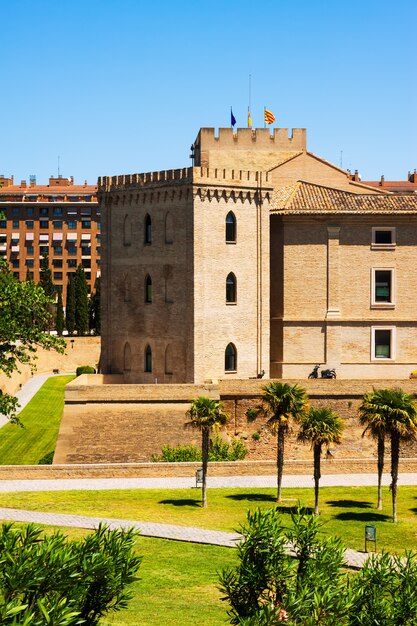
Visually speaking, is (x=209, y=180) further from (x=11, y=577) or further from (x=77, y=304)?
(x=77, y=304)

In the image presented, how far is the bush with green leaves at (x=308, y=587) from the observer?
845 inches

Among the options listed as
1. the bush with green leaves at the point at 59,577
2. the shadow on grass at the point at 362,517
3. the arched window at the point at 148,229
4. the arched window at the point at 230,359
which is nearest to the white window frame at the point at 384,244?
the arched window at the point at 230,359

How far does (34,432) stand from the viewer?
2470 inches

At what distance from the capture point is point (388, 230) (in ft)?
187

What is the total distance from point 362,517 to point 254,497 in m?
4.59

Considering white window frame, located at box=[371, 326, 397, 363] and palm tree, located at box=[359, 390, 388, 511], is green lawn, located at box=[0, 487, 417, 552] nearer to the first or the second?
palm tree, located at box=[359, 390, 388, 511]

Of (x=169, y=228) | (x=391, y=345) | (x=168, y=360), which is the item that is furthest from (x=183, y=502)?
(x=391, y=345)

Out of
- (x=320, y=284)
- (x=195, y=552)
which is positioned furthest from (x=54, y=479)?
(x=320, y=284)

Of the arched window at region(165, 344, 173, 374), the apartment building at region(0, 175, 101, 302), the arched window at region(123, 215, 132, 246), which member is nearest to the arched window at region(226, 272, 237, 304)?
the arched window at region(165, 344, 173, 374)

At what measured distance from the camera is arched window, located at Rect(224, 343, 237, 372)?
5419cm

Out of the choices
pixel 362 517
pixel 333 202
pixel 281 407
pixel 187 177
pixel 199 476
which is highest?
pixel 187 177

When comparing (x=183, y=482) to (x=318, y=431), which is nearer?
(x=318, y=431)

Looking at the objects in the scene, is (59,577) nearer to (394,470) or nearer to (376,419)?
(376,419)

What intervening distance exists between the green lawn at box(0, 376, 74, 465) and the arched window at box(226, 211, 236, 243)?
1286cm
